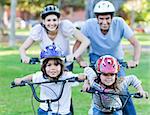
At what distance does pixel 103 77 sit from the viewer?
6188 mm

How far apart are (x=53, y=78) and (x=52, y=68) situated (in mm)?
124

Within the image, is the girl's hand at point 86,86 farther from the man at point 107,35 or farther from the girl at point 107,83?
the man at point 107,35

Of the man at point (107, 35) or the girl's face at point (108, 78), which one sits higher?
the man at point (107, 35)

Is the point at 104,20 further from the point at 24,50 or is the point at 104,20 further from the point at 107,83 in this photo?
the point at 107,83

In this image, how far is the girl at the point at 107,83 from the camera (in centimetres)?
614

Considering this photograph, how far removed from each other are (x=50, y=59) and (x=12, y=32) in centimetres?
2293

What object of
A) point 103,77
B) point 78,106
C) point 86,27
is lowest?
point 78,106

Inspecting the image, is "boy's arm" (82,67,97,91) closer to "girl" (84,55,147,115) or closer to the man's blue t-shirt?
"girl" (84,55,147,115)

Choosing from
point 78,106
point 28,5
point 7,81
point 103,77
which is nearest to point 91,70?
point 103,77

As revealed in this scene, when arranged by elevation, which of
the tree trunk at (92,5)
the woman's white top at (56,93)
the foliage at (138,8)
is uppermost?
the foliage at (138,8)

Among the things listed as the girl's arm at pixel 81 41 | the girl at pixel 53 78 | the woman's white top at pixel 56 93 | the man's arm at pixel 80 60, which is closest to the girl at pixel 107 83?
the girl at pixel 53 78

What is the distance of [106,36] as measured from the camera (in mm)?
7340

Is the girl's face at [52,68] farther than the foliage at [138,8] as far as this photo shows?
No

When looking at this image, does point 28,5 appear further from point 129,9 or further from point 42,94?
point 42,94
